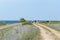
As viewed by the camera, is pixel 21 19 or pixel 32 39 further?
pixel 21 19

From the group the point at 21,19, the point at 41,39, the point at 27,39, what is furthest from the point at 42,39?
the point at 21,19

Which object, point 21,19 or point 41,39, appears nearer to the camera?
point 41,39

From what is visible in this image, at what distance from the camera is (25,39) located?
1822 centimetres

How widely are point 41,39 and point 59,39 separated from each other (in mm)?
1601

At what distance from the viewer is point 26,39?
59.8 feet

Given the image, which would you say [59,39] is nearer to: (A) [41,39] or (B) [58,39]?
(B) [58,39]

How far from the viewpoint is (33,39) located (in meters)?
18.5

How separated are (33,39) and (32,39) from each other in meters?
0.09

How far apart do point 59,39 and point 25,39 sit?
2.72 meters

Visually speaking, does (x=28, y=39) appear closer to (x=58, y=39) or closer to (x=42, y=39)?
(x=42, y=39)

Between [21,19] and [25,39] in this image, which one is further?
[21,19]

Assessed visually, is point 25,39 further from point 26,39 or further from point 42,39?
point 42,39

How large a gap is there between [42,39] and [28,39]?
121 cm

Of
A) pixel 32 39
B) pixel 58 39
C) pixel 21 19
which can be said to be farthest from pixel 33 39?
pixel 21 19
